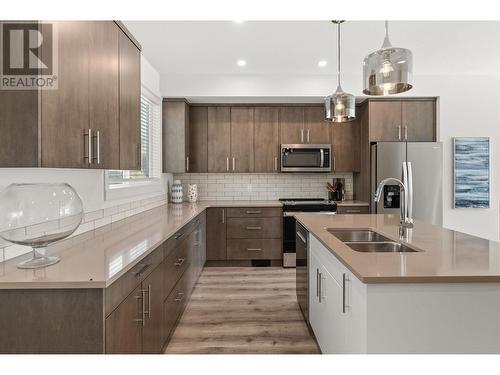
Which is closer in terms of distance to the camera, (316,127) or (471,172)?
(471,172)

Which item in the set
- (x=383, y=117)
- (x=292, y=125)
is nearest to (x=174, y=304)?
Answer: (x=292, y=125)

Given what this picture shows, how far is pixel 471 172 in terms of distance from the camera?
4590mm

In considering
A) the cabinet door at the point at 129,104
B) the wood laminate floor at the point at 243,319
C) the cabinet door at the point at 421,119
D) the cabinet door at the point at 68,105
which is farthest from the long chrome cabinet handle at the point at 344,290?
the cabinet door at the point at 421,119

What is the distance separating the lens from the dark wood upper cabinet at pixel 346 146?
5004 millimetres

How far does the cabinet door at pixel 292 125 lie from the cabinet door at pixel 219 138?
0.80 metres

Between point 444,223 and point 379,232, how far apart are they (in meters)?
2.94

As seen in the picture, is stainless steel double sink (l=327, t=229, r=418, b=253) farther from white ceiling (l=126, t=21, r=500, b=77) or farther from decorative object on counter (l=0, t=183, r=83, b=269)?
white ceiling (l=126, t=21, r=500, b=77)

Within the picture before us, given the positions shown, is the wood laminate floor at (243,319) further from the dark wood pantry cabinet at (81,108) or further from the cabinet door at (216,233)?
the dark wood pantry cabinet at (81,108)

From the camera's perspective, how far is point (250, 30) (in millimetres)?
3125

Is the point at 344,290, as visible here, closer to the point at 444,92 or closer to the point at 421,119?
the point at 421,119

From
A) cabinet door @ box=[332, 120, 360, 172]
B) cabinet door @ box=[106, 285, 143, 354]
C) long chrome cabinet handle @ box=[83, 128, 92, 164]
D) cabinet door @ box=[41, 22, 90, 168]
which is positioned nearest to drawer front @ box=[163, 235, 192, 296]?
cabinet door @ box=[106, 285, 143, 354]

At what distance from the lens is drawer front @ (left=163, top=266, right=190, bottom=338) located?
7.78 feet

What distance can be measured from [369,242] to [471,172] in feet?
10.8

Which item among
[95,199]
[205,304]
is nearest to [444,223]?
[205,304]
